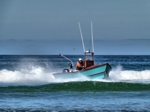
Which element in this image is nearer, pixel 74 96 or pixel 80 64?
pixel 74 96

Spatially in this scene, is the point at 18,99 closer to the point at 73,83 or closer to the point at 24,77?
the point at 73,83

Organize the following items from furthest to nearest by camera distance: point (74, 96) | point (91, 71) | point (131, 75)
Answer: point (131, 75) → point (91, 71) → point (74, 96)

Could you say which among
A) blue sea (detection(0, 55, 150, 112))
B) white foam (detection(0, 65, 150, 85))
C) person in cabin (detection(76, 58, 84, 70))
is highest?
person in cabin (detection(76, 58, 84, 70))

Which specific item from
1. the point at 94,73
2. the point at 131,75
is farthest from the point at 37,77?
the point at 94,73

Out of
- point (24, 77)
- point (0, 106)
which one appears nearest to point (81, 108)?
point (0, 106)

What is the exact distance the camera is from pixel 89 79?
43562 millimetres

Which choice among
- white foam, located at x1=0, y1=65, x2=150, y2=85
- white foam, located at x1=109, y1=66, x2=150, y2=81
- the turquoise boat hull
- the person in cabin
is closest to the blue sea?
white foam, located at x1=0, y1=65, x2=150, y2=85

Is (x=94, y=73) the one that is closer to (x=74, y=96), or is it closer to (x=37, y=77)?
(x=74, y=96)

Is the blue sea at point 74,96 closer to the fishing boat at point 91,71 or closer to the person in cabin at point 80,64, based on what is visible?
the fishing boat at point 91,71

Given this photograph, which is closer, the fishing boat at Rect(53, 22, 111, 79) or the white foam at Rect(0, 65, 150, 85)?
the fishing boat at Rect(53, 22, 111, 79)

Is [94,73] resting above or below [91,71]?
below

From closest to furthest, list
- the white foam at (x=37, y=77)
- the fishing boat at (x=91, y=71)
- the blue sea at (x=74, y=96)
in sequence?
1. the blue sea at (x=74, y=96)
2. the fishing boat at (x=91, y=71)
3. the white foam at (x=37, y=77)

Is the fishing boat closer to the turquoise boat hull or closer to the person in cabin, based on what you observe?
the turquoise boat hull

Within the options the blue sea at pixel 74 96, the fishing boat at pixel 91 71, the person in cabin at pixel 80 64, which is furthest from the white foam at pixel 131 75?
the person in cabin at pixel 80 64
